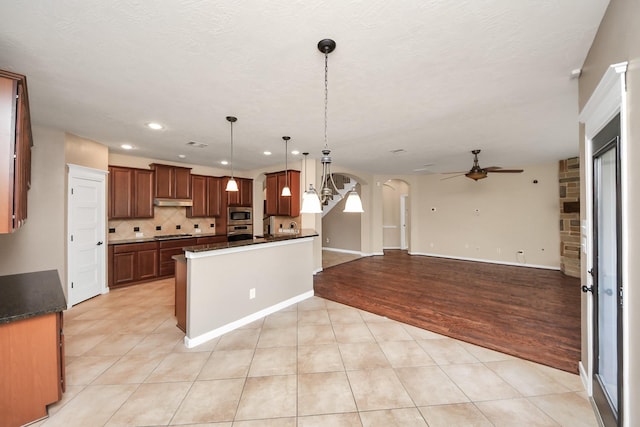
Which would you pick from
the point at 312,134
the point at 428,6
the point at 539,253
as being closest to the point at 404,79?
the point at 428,6

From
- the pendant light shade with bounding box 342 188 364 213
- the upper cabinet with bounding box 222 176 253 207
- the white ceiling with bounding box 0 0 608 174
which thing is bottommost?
the pendant light shade with bounding box 342 188 364 213

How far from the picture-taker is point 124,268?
4520mm

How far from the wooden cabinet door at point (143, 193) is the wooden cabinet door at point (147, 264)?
0.76 meters

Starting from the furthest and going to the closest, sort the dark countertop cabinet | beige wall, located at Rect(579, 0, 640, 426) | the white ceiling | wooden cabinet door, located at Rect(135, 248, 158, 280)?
wooden cabinet door, located at Rect(135, 248, 158, 280) < the dark countertop cabinet < the white ceiling < beige wall, located at Rect(579, 0, 640, 426)

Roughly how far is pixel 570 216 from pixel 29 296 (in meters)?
8.90

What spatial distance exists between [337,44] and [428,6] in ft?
1.90

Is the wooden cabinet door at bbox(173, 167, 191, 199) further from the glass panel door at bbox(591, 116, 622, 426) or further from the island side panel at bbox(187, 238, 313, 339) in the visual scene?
the glass panel door at bbox(591, 116, 622, 426)

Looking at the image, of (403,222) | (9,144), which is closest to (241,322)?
(9,144)

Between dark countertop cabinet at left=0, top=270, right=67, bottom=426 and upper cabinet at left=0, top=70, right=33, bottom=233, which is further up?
upper cabinet at left=0, top=70, right=33, bottom=233

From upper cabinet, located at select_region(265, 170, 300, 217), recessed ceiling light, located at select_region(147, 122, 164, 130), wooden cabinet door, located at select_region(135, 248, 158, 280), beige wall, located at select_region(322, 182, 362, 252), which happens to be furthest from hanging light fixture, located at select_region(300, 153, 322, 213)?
beige wall, located at select_region(322, 182, 362, 252)

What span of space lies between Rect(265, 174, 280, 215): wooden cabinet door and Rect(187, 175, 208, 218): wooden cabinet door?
158 cm

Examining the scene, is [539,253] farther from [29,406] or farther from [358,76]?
[29,406]

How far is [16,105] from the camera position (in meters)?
1.65

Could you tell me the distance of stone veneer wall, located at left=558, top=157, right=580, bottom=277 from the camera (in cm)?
534
